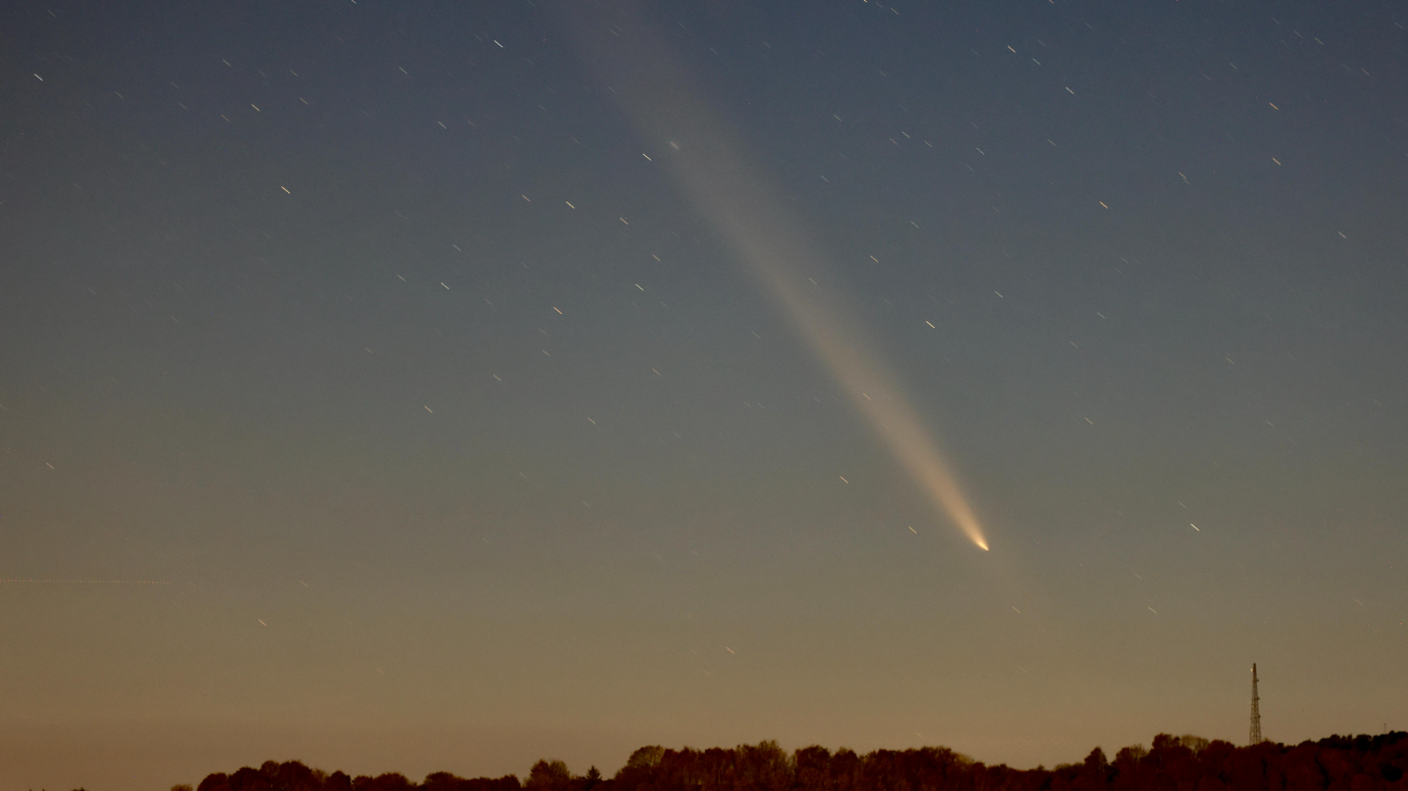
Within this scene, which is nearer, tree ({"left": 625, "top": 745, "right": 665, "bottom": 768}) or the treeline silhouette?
the treeline silhouette

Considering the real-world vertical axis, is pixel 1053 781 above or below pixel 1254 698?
below

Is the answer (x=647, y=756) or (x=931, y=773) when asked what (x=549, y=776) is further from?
(x=931, y=773)

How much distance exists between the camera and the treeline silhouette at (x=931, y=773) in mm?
30391

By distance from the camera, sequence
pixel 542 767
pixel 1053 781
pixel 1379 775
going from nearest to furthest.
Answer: pixel 1379 775
pixel 1053 781
pixel 542 767

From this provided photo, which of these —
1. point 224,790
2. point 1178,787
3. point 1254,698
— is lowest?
point 224,790

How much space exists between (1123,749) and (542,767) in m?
16.0

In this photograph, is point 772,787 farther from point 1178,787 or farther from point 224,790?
point 224,790

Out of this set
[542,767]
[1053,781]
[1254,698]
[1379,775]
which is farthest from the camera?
[1254,698]

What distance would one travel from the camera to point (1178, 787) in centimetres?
3066

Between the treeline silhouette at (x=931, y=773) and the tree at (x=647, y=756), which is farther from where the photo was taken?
the tree at (x=647, y=756)

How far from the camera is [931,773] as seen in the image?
109ft

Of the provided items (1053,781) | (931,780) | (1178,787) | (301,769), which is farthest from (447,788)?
(1178,787)

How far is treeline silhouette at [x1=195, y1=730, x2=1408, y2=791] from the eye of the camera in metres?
30.4

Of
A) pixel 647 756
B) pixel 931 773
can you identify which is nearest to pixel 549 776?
pixel 647 756
